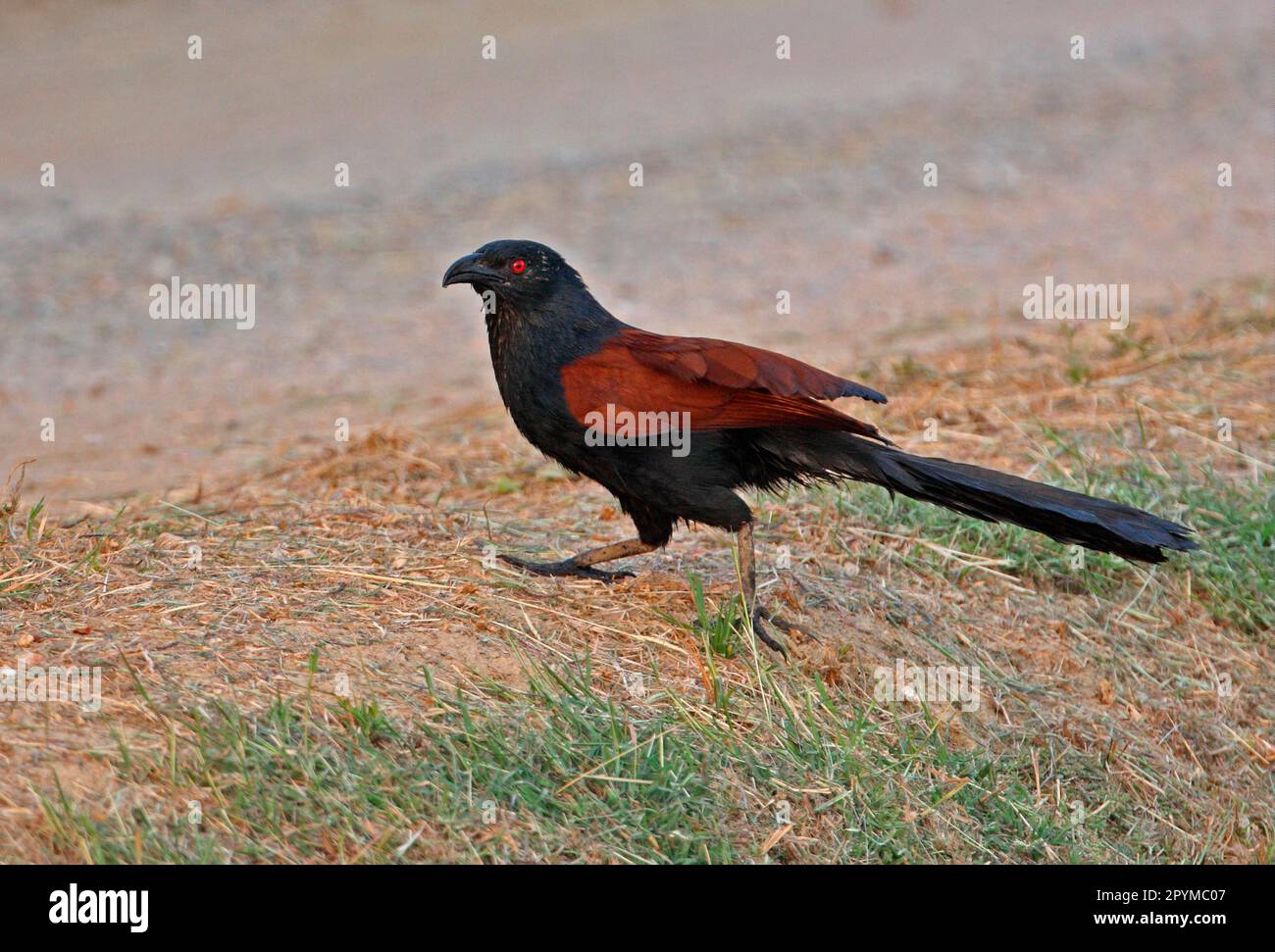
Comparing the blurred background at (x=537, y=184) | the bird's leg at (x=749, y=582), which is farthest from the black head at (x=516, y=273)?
the blurred background at (x=537, y=184)

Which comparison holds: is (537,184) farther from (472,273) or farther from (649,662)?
(649,662)

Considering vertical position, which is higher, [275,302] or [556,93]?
[556,93]

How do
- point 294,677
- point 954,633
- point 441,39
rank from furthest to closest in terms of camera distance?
1. point 441,39
2. point 954,633
3. point 294,677

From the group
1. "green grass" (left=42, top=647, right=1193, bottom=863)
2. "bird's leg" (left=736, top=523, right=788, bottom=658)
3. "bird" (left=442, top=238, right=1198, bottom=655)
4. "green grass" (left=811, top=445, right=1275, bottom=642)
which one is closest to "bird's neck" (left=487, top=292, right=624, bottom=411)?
"bird" (left=442, top=238, right=1198, bottom=655)

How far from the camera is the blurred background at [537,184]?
31.4 feet

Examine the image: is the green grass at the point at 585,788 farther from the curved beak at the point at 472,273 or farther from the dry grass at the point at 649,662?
the curved beak at the point at 472,273

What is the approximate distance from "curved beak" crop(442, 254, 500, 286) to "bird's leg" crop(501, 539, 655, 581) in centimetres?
89

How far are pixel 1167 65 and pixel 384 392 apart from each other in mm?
11288

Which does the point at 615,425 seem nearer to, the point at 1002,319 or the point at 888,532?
the point at 888,532

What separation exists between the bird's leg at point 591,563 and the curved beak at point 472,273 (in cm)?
89

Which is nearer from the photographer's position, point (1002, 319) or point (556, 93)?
point (1002, 319)

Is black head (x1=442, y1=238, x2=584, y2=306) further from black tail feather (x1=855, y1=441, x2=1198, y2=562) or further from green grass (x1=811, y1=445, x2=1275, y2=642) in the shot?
green grass (x1=811, y1=445, x2=1275, y2=642)

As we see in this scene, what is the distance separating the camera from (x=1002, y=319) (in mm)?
9633
